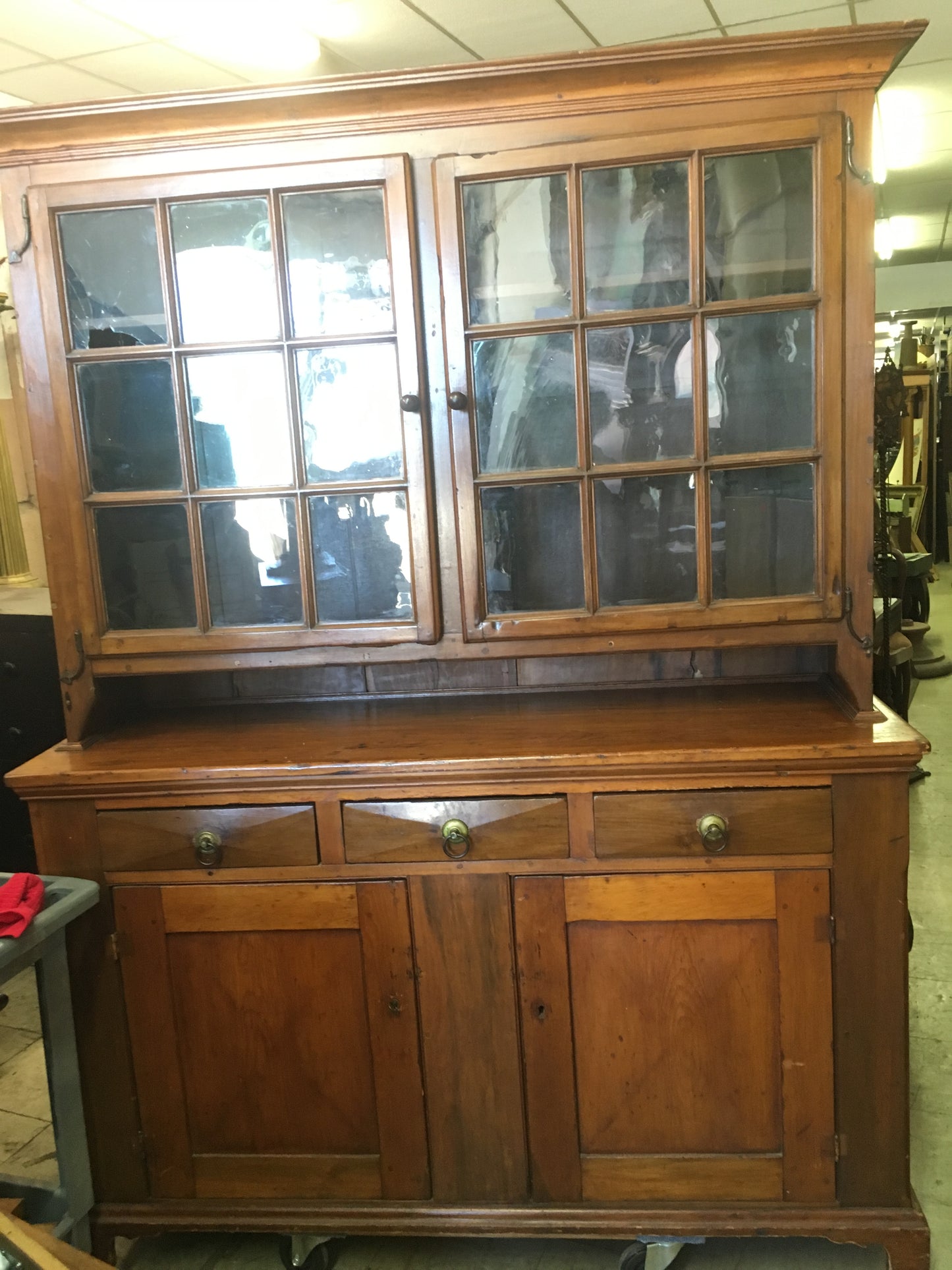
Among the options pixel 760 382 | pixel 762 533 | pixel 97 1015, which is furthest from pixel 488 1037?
pixel 760 382

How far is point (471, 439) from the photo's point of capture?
68.9 inches

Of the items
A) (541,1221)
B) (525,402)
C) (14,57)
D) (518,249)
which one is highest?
(14,57)

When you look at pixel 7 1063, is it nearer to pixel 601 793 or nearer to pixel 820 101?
pixel 601 793

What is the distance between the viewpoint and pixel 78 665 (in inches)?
73.2

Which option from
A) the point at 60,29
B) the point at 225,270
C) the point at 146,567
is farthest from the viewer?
the point at 60,29

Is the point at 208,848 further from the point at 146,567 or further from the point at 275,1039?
the point at 146,567

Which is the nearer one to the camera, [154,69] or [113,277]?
[113,277]

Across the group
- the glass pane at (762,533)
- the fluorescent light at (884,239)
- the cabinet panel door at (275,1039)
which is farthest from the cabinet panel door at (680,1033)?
the fluorescent light at (884,239)

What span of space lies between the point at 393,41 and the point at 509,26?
15.2 inches

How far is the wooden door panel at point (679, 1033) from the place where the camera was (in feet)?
5.41

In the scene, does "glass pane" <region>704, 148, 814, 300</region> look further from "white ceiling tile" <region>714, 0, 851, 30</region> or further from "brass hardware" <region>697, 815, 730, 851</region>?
"white ceiling tile" <region>714, 0, 851, 30</region>

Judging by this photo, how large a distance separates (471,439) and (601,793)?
64 centimetres

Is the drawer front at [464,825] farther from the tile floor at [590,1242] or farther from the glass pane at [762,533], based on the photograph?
the tile floor at [590,1242]

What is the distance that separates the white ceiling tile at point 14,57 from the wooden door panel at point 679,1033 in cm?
323
